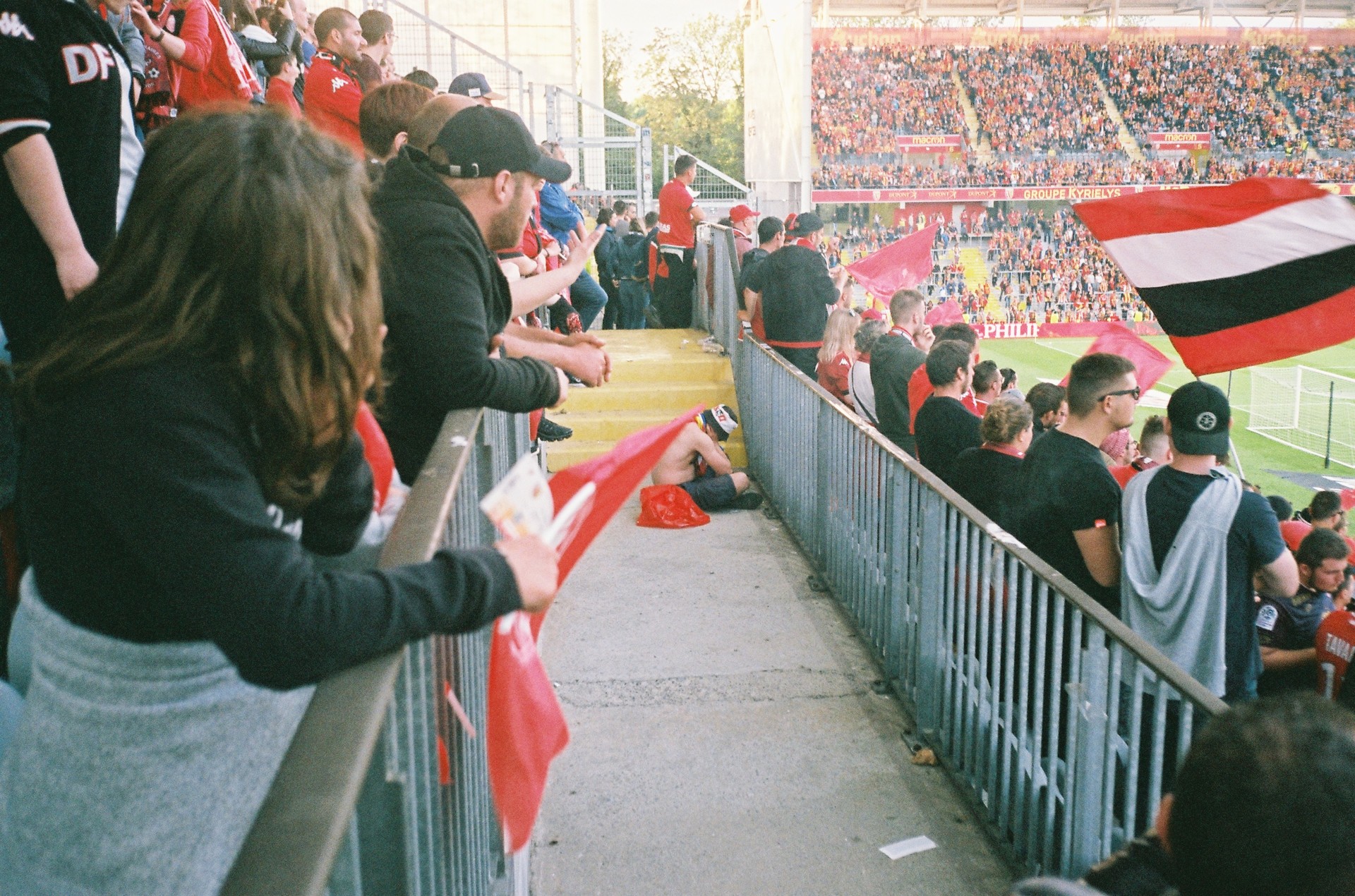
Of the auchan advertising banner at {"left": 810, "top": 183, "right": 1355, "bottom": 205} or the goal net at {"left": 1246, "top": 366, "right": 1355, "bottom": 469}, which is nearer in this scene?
the goal net at {"left": 1246, "top": 366, "right": 1355, "bottom": 469}

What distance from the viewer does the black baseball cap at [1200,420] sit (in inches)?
144

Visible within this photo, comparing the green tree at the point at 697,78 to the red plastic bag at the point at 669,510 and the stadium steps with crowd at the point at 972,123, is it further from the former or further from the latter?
the red plastic bag at the point at 669,510

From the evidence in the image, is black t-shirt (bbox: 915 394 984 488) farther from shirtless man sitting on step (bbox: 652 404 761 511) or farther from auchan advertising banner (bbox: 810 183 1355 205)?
auchan advertising banner (bbox: 810 183 1355 205)

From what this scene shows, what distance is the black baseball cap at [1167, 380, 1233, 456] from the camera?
144 inches

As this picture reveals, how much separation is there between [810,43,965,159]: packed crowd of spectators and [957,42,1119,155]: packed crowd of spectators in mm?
1092

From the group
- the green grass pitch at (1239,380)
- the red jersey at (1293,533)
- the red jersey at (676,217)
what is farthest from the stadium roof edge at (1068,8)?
the red jersey at (1293,533)

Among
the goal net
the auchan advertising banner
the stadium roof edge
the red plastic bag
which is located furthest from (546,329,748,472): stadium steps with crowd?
the stadium roof edge

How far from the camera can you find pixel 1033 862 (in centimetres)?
335

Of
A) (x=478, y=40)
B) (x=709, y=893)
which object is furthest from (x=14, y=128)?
(x=478, y=40)

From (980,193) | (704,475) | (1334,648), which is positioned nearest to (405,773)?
(1334,648)

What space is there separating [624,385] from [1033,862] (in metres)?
6.57

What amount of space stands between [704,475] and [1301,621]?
3.79 meters

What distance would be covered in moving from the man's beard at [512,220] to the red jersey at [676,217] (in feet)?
28.9

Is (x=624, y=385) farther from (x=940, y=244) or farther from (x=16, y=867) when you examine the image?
(x=940, y=244)
